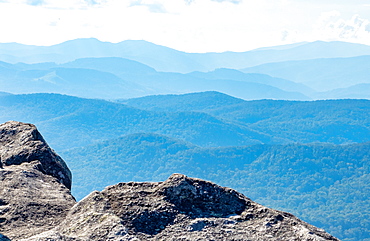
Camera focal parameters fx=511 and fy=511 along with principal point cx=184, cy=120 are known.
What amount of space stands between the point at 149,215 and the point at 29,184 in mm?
3112

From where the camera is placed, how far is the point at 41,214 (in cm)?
856

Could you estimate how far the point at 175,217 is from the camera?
7535 millimetres

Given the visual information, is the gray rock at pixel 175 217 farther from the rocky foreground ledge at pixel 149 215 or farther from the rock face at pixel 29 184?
the rock face at pixel 29 184

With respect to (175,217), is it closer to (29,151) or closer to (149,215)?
(149,215)

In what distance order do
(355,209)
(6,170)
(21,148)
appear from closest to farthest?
(6,170), (21,148), (355,209)

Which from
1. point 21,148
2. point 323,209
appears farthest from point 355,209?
point 21,148

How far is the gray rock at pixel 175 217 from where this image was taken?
715 centimetres

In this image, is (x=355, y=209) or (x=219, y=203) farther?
(x=355, y=209)

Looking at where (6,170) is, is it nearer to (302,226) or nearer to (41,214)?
(41,214)

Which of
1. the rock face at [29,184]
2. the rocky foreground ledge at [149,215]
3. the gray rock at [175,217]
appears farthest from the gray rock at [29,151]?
the gray rock at [175,217]

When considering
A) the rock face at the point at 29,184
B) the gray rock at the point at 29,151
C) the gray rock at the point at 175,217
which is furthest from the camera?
the gray rock at the point at 29,151

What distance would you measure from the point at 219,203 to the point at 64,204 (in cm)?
289

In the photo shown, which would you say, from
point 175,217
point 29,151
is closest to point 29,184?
point 29,151

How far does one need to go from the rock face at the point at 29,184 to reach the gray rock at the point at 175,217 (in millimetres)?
767
